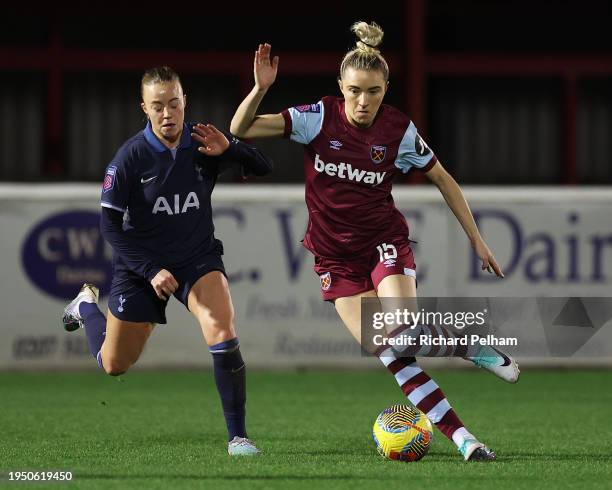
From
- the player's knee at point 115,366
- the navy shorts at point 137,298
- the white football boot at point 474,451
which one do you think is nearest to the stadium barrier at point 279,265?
the player's knee at point 115,366

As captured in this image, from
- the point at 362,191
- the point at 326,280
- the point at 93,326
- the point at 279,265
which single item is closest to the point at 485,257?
the point at 362,191

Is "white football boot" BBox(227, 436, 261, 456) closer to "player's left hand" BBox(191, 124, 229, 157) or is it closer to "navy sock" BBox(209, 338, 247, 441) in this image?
"navy sock" BBox(209, 338, 247, 441)

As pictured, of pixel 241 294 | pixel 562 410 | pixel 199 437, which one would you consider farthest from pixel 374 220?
pixel 241 294

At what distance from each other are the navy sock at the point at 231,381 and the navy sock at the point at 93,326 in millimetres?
810

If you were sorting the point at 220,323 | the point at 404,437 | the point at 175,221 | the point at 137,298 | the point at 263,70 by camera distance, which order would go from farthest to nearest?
the point at 137,298, the point at 175,221, the point at 220,323, the point at 404,437, the point at 263,70

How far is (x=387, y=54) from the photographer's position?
567 inches

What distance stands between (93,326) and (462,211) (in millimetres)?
2161

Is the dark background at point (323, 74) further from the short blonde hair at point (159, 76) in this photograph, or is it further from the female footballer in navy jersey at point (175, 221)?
the short blonde hair at point (159, 76)

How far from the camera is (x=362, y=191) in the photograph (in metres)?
6.62

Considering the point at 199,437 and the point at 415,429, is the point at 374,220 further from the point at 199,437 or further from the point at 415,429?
the point at 199,437

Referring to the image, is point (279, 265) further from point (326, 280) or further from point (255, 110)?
point (255, 110)

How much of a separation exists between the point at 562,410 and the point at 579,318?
254 cm

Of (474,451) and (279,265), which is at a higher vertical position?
(279,265)

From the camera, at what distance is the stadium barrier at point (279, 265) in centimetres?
1105
